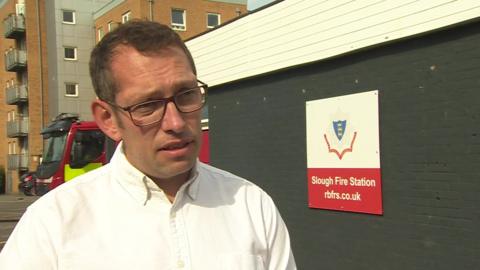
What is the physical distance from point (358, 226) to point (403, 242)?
75 centimetres

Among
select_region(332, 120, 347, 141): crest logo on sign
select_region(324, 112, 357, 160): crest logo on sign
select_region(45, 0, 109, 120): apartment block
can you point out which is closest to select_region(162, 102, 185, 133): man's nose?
select_region(324, 112, 357, 160): crest logo on sign

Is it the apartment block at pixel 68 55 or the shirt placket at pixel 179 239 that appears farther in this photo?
the apartment block at pixel 68 55

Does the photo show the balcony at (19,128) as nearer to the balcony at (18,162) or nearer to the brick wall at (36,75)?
the brick wall at (36,75)

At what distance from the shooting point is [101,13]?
41.3m

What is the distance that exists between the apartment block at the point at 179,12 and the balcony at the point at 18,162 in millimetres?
12025

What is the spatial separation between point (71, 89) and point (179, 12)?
1037 centimetres

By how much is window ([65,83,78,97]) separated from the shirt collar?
40.9m

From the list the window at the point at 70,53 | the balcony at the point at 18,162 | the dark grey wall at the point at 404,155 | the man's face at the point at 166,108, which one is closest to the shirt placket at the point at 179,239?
the man's face at the point at 166,108

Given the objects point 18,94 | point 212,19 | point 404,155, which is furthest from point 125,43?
point 18,94

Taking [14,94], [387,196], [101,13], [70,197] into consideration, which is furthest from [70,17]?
[70,197]

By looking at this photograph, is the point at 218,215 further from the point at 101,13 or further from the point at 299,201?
the point at 101,13

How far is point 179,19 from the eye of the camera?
1486 inches

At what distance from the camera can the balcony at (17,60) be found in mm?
42469

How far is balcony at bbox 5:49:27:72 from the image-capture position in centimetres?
4247
